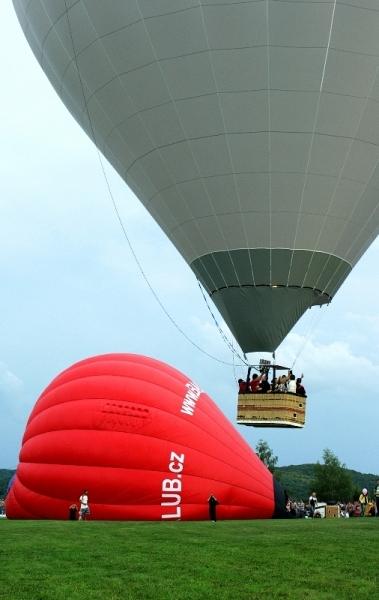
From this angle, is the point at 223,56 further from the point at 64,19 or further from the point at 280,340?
the point at 280,340

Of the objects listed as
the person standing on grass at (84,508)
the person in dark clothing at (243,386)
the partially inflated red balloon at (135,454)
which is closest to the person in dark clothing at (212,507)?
the partially inflated red balloon at (135,454)

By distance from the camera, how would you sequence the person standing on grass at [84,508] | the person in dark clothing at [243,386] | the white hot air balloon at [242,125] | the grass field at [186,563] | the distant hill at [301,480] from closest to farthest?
the grass field at [186,563]
the person standing on grass at [84,508]
the white hot air balloon at [242,125]
the person in dark clothing at [243,386]
the distant hill at [301,480]

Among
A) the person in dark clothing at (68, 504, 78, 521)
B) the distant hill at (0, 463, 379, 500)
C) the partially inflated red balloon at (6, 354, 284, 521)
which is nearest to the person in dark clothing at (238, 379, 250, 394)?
the partially inflated red balloon at (6, 354, 284, 521)

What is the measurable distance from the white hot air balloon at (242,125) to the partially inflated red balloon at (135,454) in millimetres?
4758

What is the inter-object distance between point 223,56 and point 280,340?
677cm

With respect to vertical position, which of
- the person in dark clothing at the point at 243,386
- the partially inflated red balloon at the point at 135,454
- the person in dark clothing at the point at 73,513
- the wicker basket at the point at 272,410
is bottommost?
the person in dark clothing at the point at 73,513

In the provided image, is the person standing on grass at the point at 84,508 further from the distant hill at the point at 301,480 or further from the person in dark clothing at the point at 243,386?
the distant hill at the point at 301,480

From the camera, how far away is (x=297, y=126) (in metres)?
16.7

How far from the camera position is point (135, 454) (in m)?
12.9

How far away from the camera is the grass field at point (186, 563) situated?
261 inches

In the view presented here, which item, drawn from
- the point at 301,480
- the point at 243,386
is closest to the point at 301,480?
the point at 301,480

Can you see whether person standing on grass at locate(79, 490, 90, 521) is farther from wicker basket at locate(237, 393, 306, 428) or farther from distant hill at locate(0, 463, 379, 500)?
distant hill at locate(0, 463, 379, 500)

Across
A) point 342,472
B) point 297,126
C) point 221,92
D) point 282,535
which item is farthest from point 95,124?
point 342,472

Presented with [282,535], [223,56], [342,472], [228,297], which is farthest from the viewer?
[342,472]
